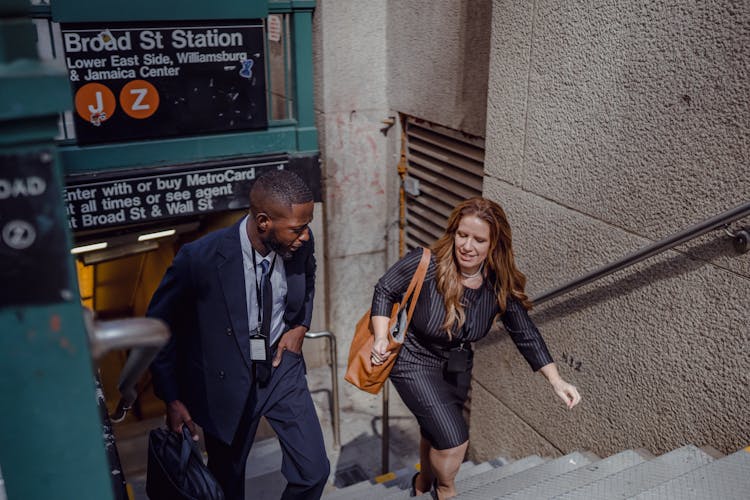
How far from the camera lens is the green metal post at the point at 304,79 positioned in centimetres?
610

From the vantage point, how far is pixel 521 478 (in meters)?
3.67

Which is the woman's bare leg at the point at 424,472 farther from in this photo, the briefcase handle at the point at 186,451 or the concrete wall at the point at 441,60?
the concrete wall at the point at 441,60

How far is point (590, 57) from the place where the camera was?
3.75 meters

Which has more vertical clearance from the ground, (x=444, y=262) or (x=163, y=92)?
(x=163, y=92)

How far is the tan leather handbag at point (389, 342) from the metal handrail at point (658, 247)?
97 centimetres

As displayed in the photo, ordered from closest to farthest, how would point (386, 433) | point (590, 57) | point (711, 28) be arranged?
point (711, 28) → point (590, 57) → point (386, 433)

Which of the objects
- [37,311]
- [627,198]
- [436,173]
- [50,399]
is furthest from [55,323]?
[436,173]

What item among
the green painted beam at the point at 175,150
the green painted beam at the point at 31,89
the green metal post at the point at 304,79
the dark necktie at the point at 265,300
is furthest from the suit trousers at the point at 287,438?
the green metal post at the point at 304,79

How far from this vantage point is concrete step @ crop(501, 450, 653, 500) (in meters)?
3.23

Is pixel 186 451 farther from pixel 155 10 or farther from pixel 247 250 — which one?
pixel 155 10

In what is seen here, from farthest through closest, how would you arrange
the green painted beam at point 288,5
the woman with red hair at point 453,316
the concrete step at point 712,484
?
the green painted beam at point 288,5 → the woman with red hair at point 453,316 → the concrete step at point 712,484

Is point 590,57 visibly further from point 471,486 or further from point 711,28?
point 471,486

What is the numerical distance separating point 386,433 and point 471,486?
1.61 m

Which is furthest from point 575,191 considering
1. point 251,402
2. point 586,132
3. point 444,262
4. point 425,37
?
point 425,37
